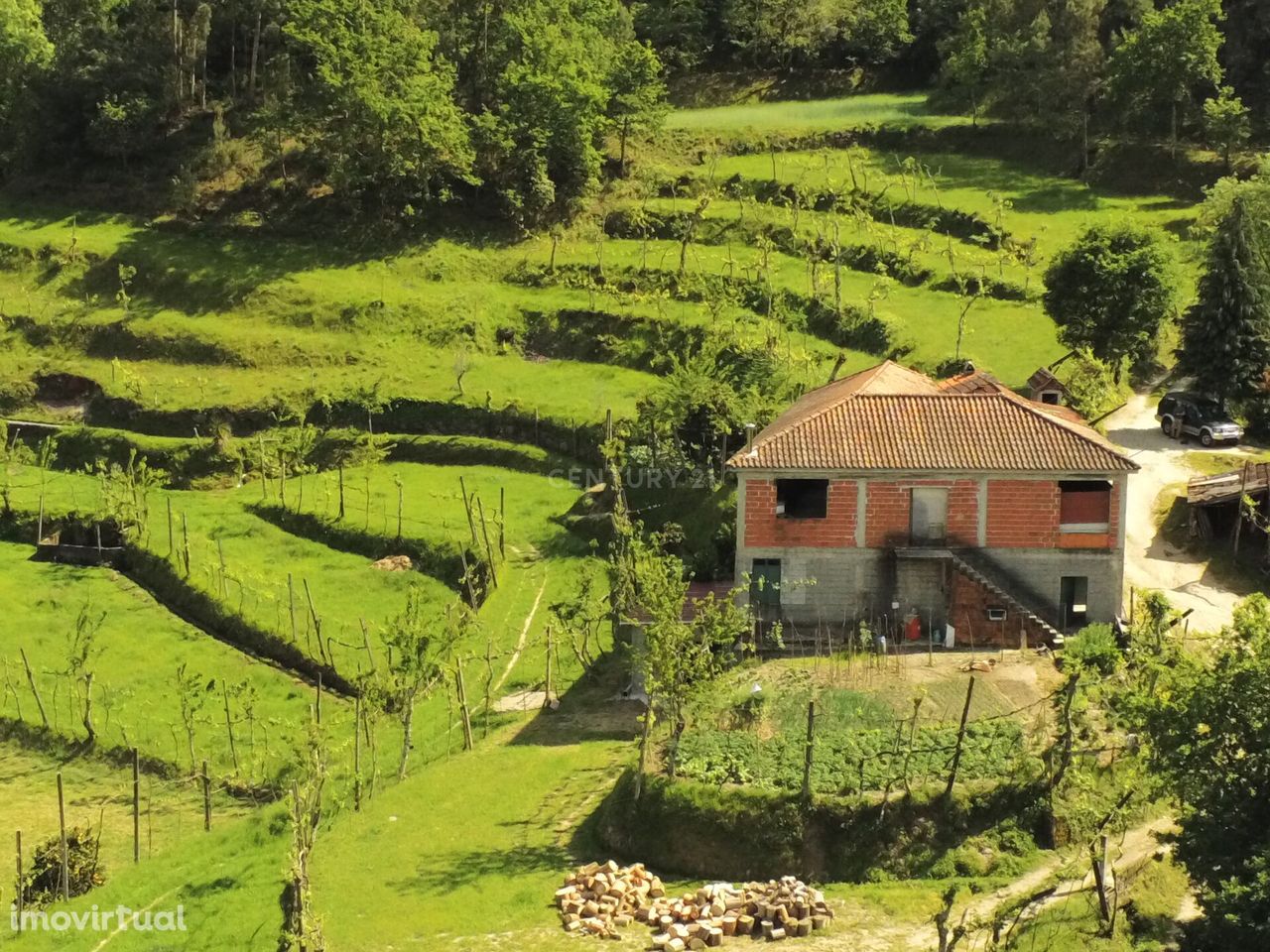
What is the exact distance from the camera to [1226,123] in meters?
81.0

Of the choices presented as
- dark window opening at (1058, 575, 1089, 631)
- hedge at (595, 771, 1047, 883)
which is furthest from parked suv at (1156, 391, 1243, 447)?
hedge at (595, 771, 1047, 883)

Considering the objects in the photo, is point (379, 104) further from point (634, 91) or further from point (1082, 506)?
point (1082, 506)

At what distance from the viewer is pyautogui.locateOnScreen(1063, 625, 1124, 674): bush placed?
4081cm

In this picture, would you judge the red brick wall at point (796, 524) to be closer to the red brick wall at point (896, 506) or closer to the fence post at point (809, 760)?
the red brick wall at point (896, 506)

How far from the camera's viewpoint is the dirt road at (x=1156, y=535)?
158ft

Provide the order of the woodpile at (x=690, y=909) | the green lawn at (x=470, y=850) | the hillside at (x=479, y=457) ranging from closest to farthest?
the woodpile at (x=690, y=909)
the green lawn at (x=470, y=850)
the hillside at (x=479, y=457)

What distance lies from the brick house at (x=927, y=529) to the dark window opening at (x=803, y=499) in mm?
61

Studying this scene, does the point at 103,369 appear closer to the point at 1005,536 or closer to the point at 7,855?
the point at 7,855

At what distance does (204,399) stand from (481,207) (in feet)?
69.0

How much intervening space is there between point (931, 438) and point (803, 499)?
4.12 meters

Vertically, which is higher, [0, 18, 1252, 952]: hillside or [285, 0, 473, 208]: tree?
[285, 0, 473, 208]: tree

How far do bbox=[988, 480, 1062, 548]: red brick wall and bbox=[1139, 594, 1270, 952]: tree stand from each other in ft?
41.5

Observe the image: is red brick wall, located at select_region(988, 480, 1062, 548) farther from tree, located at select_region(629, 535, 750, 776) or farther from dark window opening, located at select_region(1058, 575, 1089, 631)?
tree, located at select_region(629, 535, 750, 776)

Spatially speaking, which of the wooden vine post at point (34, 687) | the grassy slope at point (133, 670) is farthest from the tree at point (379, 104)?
the wooden vine post at point (34, 687)
